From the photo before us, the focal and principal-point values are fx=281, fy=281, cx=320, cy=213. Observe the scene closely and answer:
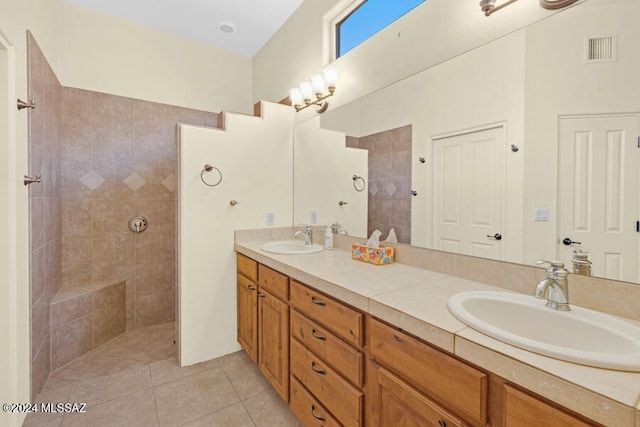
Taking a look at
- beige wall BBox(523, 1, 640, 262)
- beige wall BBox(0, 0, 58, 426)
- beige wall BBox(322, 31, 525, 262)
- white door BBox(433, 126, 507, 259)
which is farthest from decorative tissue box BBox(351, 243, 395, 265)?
beige wall BBox(0, 0, 58, 426)

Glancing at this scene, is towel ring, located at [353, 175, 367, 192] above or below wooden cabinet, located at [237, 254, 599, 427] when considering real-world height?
above

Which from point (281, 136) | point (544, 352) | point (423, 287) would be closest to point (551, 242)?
point (423, 287)

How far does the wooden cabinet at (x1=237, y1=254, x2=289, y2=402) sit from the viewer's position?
1628 mm

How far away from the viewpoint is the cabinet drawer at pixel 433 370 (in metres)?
0.73

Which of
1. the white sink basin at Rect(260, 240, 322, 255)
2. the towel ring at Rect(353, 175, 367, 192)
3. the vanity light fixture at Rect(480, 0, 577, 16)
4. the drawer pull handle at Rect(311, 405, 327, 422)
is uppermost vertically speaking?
the vanity light fixture at Rect(480, 0, 577, 16)

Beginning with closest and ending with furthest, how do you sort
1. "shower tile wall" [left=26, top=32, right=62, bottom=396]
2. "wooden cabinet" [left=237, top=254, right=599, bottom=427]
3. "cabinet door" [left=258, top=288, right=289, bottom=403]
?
1. "wooden cabinet" [left=237, top=254, right=599, bottom=427]
2. "cabinet door" [left=258, top=288, right=289, bottom=403]
3. "shower tile wall" [left=26, top=32, right=62, bottom=396]

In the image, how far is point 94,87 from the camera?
2559 millimetres

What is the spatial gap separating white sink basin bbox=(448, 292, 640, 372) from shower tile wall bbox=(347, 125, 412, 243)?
24.8 inches

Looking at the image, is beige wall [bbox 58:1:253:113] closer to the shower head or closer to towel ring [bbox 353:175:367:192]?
towel ring [bbox 353:175:367:192]

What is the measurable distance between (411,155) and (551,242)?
783 millimetres

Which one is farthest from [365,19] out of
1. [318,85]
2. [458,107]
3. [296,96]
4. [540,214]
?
[540,214]

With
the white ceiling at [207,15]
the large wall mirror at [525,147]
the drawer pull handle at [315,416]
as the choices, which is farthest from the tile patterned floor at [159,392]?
the white ceiling at [207,15]

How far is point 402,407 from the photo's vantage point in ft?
3.06

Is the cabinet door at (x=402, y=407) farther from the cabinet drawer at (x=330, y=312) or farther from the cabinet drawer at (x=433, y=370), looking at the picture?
the cabinet drawer at (x=330, y=312)
